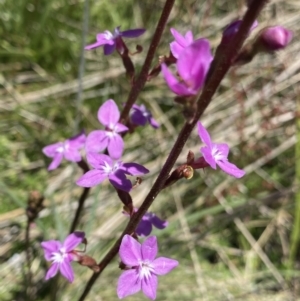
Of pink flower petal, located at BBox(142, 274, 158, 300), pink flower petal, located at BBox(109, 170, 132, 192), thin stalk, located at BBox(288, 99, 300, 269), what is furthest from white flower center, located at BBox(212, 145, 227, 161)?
thin stalk, located at BBox(288, 99, 300, 269)

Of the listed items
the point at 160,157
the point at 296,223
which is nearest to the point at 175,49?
the point at 296,223

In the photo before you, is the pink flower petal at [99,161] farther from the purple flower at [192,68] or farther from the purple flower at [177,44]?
the purple flower at [192,68]

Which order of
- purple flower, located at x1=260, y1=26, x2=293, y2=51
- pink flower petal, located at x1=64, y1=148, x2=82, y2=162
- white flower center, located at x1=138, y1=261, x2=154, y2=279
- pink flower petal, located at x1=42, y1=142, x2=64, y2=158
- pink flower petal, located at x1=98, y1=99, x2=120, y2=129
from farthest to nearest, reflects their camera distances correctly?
pink flower petal, located at x1=42, y1=142, x2=64, y2=158, pink flower petal, located at x1=64, y1=148, x2=82, y2=162, pink flower petal, located at x1=98, y1=99, x2=120, y2=129, white flower center, located at x1=138, y1=261, x2=154, y2=279, purple flower, located at x1=260, y1=26, x2=293, y2=51

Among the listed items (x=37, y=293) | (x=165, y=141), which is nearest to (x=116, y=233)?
(x=37, y=293)

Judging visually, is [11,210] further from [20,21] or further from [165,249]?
[20,21]

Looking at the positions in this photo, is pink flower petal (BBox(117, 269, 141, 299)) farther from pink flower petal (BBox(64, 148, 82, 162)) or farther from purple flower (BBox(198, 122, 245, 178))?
pink flower petal (BBox(64, 148, 82, 162))

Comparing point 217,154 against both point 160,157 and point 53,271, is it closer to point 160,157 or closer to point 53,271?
point 53,271

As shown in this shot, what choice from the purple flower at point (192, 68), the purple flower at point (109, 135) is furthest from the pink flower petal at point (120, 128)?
the purple flower at point (192, 68)
